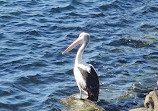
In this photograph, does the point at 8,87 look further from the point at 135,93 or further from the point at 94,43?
the point at 94,43

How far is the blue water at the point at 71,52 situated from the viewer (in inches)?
465

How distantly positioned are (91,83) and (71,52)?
3886mm

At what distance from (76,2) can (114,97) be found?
880 cm

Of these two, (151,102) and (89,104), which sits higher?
(151,102)

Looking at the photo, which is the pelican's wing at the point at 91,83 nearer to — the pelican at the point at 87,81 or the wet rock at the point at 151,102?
the pelican at the point at 87,81

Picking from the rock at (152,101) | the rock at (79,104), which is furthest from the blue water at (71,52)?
the rock at (152,101)

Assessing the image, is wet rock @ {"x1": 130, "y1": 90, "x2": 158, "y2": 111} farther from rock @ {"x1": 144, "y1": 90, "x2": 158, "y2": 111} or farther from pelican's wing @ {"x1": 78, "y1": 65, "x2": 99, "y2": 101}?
pelican's wing @ {"x1": 78, "y1": 65, "x2": 99, "y2": 101}

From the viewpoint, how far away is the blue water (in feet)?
38.7

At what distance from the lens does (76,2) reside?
19.7m

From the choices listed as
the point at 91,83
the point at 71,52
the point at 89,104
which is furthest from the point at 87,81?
the point at 71,52

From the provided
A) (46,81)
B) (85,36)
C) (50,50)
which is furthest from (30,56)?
(85,36)

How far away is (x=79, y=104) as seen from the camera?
1099cm

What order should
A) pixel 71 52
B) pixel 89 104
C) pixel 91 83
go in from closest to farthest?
pixel 89 104 < pixel 91 83 < pixel 71 52

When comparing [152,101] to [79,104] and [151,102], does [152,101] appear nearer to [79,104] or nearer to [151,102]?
[151,102]
